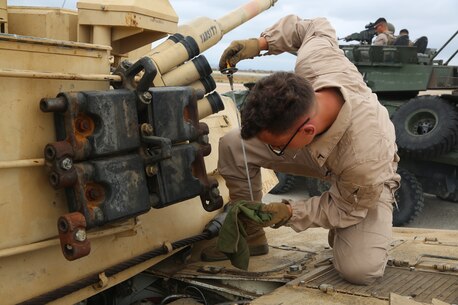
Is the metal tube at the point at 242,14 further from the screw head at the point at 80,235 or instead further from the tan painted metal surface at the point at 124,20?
the screw head at the point at 80,235

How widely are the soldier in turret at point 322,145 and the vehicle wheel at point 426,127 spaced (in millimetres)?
3655

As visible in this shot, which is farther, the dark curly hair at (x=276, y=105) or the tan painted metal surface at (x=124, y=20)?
the tan painted metal surface at (x=124, y=20)

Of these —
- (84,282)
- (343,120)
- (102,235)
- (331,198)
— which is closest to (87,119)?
(102,235)

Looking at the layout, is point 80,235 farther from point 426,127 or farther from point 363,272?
point 426,127

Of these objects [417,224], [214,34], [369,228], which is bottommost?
[417,224]

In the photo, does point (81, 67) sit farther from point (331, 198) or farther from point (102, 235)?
point (331, 198)

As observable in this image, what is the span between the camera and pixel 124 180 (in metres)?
2.34

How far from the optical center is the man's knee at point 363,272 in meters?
2.83

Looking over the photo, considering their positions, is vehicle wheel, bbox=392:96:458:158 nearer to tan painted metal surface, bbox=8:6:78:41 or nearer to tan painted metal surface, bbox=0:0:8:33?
tan painted metal surface, bbox=8:6:78:41

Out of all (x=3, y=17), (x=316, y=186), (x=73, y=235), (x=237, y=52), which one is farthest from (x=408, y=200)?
(x=73, y=235)

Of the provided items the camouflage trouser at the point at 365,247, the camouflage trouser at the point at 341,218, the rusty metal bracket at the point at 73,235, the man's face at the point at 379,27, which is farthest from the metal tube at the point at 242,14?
the man's face at the point at 379,27

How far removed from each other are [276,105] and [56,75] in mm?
831

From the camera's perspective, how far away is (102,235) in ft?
7.95

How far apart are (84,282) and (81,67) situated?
838 mm
